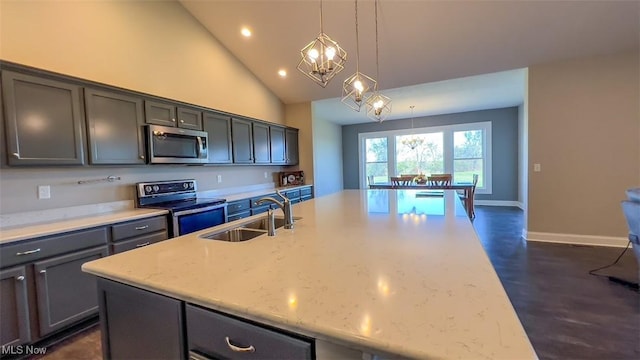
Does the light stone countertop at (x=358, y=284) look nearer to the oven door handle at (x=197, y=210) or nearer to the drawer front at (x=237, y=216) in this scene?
the oven door handle at (x=197, y=210)

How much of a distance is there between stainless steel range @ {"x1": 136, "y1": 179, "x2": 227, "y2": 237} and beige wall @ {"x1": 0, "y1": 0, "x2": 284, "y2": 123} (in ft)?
3.74

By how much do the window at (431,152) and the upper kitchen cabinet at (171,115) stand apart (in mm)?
5225

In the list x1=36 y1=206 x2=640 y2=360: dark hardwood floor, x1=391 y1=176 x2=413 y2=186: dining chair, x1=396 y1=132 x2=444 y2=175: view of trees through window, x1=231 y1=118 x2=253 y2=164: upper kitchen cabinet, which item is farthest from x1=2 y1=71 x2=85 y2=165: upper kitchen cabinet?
x1=396 y1=132 x2=444 y2=175: view of trees through window

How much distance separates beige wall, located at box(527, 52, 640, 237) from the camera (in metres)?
3.65

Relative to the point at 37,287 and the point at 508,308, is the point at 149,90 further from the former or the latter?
the point at 508,308

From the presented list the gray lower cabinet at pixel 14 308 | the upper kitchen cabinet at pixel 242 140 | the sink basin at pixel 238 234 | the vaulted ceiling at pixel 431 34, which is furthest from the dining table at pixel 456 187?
the gray lower cabinet at pixel 14 308

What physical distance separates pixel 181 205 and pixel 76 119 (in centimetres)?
115

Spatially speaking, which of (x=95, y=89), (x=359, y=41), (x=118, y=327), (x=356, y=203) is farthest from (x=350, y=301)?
(x=359, y=41)

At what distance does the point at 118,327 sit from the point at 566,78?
546 centimetres

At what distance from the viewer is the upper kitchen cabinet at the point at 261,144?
14.8 feet

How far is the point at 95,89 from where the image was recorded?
96.3 inches

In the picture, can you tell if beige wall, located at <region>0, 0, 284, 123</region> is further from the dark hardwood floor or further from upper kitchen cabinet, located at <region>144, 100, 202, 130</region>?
the dark hardwood floor

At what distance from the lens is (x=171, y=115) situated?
3.16 m

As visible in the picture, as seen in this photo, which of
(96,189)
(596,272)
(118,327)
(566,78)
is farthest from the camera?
(566,78)
